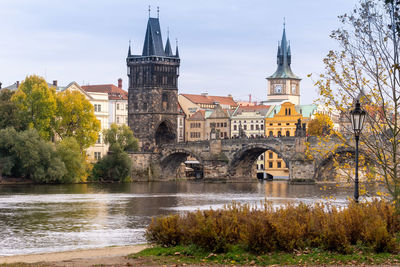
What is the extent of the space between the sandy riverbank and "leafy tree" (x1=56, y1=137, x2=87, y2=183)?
193 ft

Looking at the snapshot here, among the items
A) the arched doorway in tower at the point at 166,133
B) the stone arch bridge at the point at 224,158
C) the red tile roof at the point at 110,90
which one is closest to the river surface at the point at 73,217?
the stone arch bridge at the point at 224,158

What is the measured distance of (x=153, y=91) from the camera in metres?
118

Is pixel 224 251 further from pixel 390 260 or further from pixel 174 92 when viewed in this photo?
pixel 174 92

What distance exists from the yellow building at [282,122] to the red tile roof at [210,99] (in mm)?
18738

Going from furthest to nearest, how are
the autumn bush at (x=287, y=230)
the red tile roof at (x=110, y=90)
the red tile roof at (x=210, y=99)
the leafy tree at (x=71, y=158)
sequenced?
1. the red tile roof at (x=210, y=99)
2. the red tile roof at (x=110, y=90)
3. the leafy tree at (x=71, y=158)
4. the autumn bush at (x=287, y=230)

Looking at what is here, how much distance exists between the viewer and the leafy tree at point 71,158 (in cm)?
8229

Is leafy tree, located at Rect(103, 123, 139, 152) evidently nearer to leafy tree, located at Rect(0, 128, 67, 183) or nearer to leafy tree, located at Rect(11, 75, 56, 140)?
leafy tree, located at Rect(11, 75, 56, 140)

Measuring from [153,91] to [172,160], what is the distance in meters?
13.0

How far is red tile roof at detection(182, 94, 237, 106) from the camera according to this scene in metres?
148

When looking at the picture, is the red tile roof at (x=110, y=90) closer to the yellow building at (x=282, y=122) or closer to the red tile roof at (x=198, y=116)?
the red tile roof at (x=198, y=116)

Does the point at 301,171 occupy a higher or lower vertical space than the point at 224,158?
lower

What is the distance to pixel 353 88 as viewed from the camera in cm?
2464

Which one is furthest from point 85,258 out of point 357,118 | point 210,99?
point 210,99

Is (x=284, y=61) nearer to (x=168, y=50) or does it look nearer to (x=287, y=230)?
(x=168, y=50)
